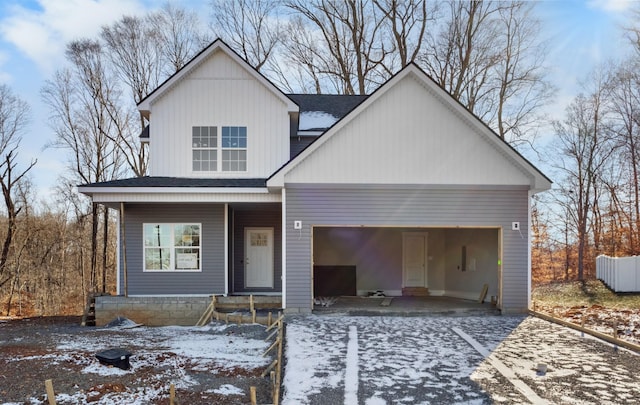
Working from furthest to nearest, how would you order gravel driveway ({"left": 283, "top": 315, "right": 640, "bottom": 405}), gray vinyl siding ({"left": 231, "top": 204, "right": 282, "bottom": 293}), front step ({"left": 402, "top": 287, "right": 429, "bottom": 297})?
front step ({"left": 402, "top": 287, "right": 429, "bottom": 297}) < gray vinyl siding ({"left": 231, "top": 204, "right": 282, "bottom": 293}) < gravel driveway ({"left": 283, "top": 315, "right": 640, "bottom": 405})

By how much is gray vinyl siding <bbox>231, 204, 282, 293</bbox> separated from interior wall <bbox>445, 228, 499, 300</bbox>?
5.67 metres

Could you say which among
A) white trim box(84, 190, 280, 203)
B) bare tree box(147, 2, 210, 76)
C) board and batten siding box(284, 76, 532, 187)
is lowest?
white trim box(84, 190, 280, 203)

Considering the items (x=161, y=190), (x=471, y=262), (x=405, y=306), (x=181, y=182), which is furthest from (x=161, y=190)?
(x=471, y=262)

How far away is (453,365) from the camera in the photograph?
688 cm

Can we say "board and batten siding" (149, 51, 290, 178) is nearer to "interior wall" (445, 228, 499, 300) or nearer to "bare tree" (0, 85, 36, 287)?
"interior wall" (445, 228, 499, 300)

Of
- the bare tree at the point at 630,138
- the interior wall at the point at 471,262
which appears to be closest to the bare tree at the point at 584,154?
the bare tree at the point at 630,138

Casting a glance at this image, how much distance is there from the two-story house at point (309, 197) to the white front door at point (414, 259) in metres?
0.04

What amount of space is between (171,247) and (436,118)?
7.92 meters

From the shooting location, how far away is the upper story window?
13.2 metres

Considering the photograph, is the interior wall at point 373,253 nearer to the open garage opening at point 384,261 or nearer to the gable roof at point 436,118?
the open garage opening at point 384,261

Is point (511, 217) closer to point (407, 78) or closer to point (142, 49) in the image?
point (407, 78)

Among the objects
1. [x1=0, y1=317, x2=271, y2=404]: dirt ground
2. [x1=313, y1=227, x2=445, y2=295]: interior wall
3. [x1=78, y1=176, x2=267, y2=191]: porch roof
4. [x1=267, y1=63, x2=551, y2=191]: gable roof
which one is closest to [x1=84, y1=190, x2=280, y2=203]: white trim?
[x1=78, y1=176, x2=267, y2=191]: porch roof

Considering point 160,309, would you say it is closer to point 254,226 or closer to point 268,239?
point 254,226

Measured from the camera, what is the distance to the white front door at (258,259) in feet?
45.4
